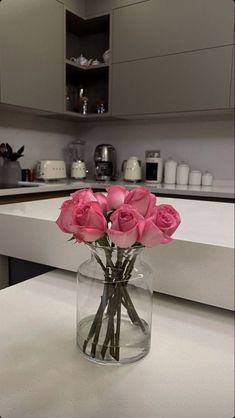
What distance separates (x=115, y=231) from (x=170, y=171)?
2.19 meters

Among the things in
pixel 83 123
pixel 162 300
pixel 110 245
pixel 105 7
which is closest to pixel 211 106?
pixel 105 7

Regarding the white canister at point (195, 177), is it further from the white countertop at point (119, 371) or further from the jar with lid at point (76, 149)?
the white countertop at point (119, 371)

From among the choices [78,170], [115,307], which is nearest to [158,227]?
[115,307]

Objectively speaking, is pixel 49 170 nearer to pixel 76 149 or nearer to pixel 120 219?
pixel 76 149

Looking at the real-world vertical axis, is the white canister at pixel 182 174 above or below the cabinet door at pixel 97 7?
below

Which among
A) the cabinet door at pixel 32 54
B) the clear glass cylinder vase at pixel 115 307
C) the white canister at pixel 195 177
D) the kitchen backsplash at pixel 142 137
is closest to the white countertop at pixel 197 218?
the clear glass cylinder vase at pixel 115 307

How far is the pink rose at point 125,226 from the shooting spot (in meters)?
0.38

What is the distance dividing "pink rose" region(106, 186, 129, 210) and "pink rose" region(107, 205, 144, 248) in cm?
3

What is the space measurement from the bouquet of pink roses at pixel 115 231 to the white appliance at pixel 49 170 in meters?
2.05

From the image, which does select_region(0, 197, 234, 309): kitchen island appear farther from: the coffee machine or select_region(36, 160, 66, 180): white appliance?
the coffee machine

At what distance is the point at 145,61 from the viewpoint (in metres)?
2.29

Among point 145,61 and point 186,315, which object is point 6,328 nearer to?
point 186,315

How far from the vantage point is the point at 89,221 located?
1.28 feet

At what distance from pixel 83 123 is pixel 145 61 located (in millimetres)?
998
